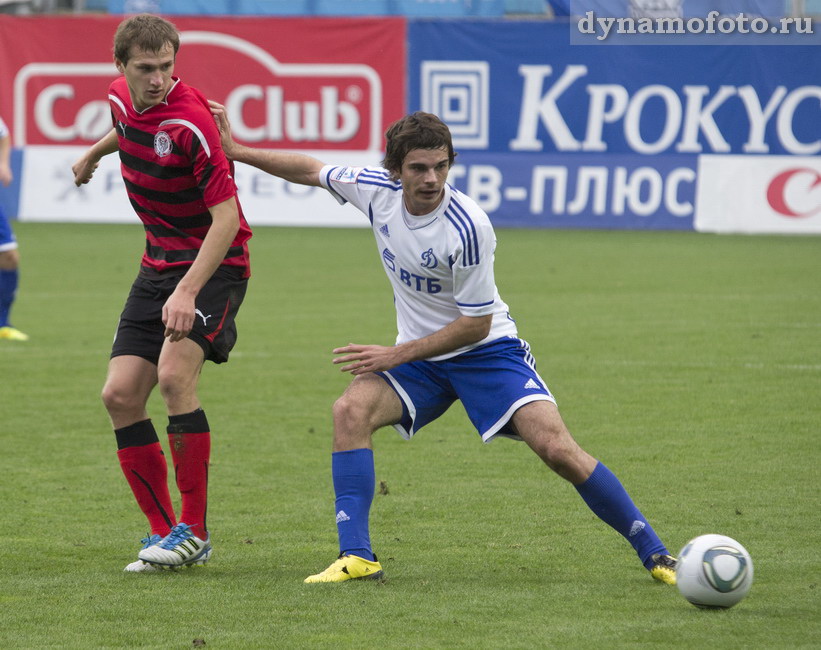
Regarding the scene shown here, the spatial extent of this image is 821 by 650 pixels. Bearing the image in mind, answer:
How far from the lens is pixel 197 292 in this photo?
493 cm

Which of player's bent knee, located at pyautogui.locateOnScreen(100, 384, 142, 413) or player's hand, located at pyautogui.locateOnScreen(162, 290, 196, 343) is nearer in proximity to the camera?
player's hand, located at pyautogui.locateOnScreen(162, 290, 196, 343)

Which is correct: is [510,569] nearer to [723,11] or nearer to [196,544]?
[196,544]

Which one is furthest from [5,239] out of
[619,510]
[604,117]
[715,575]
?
[604,117]

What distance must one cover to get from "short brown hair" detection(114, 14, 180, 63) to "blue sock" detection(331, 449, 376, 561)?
1.55 meters

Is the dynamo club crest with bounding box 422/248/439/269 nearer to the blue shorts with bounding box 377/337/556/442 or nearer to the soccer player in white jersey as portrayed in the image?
the soccer player in white jersey

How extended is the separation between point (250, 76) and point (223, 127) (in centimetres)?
1720

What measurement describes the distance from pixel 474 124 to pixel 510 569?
16995 mm

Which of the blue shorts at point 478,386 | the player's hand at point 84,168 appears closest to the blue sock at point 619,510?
the blue shorts at point 478,386

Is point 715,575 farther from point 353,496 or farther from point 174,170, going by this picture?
point 174,170

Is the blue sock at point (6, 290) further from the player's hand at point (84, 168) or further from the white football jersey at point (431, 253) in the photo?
the white football jersey at point (431, 253)

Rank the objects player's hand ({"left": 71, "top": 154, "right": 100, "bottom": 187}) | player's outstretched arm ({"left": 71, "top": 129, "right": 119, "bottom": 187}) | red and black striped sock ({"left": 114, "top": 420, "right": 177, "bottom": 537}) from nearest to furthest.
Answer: red and black striped sock ({"left": 114, "top": 420, "right": 177, "bottom": 537}) < player's outstretched arm ({"left": 71, "top": 129, "right": 119, "bottom": 187}) < player's hand ({"left": 71, "top": 154, "right": 100, "bottom": 187})

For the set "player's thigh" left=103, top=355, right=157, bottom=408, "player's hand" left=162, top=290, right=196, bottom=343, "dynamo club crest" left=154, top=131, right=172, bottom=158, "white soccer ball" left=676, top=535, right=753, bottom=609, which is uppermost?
"dynamo club crest" left=154, top=131, right=172, bottom=158

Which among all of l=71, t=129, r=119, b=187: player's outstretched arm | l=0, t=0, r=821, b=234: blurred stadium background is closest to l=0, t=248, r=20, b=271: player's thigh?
l=71, t=129, r=119, b=187: player's outstretched arm

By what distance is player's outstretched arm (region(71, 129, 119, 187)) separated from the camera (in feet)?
18.0
